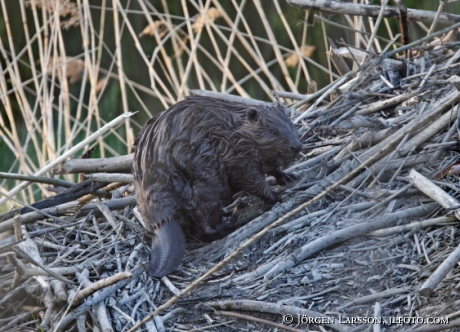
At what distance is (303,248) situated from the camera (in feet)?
8.23

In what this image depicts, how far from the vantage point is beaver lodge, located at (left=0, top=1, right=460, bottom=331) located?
2207 millimetres

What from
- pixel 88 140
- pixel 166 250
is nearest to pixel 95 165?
pixel 88 140

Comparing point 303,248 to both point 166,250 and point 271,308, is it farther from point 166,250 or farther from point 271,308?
point 166,250

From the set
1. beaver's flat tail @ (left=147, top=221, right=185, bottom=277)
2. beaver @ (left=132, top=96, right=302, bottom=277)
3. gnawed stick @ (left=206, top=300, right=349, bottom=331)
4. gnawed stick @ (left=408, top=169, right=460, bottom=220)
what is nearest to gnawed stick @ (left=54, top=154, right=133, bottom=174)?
beaver @ (left=132, top=96, right=302, bottom=277)

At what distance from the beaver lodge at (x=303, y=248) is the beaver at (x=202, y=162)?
11cm

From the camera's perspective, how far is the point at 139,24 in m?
4.40

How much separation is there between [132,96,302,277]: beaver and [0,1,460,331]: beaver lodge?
0.35ft

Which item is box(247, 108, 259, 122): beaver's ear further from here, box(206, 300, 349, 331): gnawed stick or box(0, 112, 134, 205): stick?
box(206, 300, 349, 331): gnawed stick

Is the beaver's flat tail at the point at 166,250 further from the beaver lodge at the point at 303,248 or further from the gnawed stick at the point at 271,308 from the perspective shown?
the gnawed stick at the point at 271,308

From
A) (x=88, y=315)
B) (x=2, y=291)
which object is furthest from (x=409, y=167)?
(x=2, y=291)

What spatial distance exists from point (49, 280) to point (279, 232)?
3.03ft

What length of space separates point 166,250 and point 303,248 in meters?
0.57

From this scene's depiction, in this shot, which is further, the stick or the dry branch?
the dry branch

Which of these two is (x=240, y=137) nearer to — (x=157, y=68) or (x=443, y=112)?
Result: (x=443, y=112)
